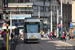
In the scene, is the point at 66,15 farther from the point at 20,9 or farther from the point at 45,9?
the point at 20,9

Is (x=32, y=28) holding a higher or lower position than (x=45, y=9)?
lower

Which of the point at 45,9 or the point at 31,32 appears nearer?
the point at 31,32

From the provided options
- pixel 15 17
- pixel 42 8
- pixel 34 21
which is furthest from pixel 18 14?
pixel 34 21

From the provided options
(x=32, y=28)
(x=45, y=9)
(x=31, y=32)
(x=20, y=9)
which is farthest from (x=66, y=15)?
(x=31, y=32)

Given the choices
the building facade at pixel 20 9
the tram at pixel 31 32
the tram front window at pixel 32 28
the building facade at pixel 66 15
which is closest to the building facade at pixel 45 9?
the building facade at pixel 20 9

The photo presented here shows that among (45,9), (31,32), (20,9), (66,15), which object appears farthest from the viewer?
(66,15)

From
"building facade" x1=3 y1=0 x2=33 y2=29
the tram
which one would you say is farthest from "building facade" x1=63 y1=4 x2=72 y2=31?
the tram

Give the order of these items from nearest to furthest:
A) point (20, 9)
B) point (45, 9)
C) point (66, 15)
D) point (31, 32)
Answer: point (31, 32) → point (20, 9) → point (45, 9) → point (66, 15)

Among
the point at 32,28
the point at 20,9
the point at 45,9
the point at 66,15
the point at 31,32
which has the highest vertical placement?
the point at 20,9

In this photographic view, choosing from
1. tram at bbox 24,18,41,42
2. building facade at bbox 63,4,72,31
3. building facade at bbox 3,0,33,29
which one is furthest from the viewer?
building facade at bbox 63,4,72,31

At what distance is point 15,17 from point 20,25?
2.96 metres

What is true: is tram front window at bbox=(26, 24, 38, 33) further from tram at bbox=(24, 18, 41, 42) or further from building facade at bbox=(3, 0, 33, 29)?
building facade at bbox=(3, 0, 33, 29)

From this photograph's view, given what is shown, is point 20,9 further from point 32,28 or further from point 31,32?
point 31,32

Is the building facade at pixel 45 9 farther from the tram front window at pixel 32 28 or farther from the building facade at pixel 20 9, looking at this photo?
the tram front window at pixel 32 28
